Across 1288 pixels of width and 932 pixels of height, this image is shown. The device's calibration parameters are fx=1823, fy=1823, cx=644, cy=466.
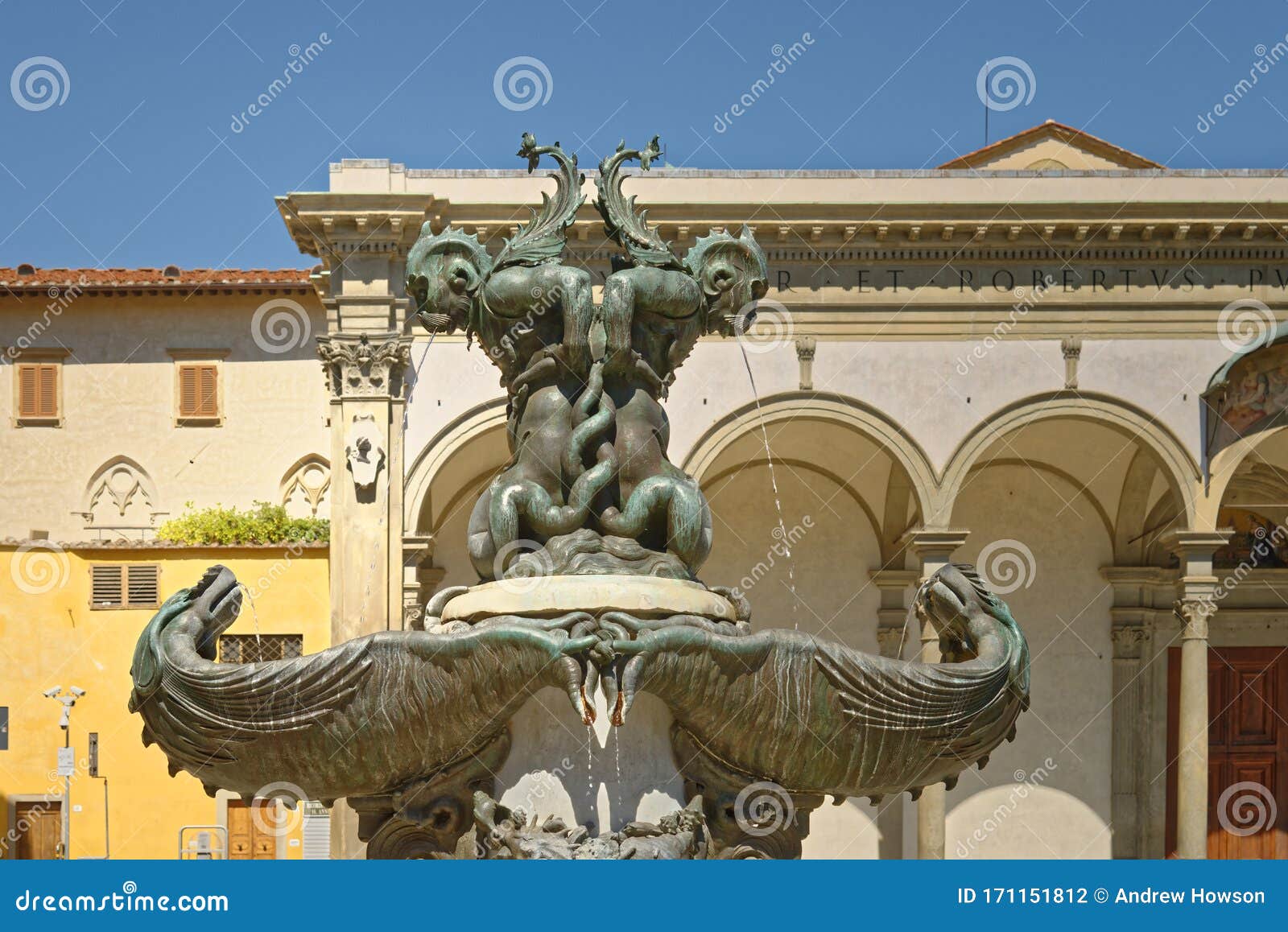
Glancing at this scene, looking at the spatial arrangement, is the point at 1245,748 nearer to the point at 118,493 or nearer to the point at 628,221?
the point at 118,493

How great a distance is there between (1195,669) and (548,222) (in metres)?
16.1

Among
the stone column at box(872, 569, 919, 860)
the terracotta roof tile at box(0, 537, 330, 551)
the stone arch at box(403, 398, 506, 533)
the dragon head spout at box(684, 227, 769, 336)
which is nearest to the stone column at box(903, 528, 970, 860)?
the stone column at box(872, 569, 919, 860)

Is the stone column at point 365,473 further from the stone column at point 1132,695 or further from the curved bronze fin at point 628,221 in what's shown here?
the curved bronze fin at point 628,221

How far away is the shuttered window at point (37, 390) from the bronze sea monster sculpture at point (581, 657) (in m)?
26.2

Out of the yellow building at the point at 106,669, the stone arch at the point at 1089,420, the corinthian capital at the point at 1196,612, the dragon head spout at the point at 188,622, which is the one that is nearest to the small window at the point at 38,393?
the yellow building at the point at 106,669

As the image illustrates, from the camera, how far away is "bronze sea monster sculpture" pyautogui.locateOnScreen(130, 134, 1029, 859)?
4.84 metres

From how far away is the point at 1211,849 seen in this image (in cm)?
2344

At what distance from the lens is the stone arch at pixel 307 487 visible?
30.3 metres

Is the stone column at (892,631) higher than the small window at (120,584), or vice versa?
the small window at (120,584)

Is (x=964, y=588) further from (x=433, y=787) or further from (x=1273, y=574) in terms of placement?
(x=1273, y=574)

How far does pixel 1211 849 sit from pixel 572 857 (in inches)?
807

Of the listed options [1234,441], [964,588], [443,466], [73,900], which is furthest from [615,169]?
[1234,441]

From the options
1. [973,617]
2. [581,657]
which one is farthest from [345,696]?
[973,617]

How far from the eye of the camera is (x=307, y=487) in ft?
100
